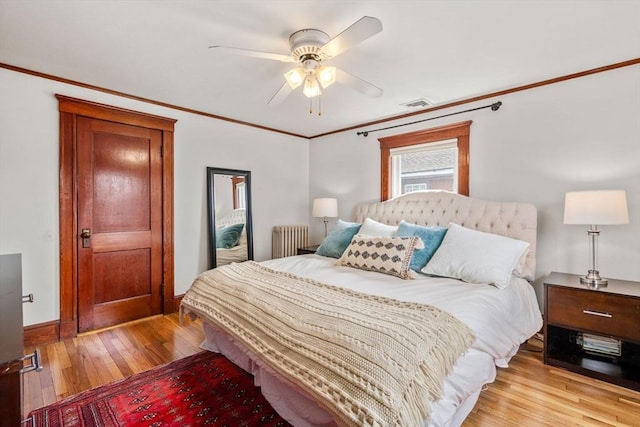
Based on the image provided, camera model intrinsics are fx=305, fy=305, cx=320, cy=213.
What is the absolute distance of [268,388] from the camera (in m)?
1.83

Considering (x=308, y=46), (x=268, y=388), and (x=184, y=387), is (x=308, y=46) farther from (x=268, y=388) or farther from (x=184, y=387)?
(x=184, y=387)

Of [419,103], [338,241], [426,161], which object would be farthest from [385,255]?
[419,103]

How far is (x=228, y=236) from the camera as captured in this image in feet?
13.3

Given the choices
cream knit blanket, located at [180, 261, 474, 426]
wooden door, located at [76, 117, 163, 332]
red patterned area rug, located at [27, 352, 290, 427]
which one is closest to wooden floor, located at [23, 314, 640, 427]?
red patterned area rug, located at [27, 352, 290, 427]

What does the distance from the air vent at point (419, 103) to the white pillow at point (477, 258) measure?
59.5 inches

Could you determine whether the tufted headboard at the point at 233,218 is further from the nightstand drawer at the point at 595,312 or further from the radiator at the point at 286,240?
the nightstand drawer at the point at 595,312

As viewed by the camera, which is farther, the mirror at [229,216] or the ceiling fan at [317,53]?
the mirror at [229,216]

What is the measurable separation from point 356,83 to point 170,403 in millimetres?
2519

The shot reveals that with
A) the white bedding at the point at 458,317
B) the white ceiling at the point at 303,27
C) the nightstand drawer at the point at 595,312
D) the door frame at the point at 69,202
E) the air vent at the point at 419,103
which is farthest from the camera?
the air vent at the point at 419,103

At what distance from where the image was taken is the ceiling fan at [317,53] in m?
1.69

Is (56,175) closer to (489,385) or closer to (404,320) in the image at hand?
(404,320)

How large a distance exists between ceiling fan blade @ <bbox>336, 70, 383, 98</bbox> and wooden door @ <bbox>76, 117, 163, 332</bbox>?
2378 millimetres

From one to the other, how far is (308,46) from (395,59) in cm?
80

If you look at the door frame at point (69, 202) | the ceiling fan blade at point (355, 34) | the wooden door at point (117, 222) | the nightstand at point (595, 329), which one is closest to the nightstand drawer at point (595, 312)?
the nightstand at point (595, 329)
